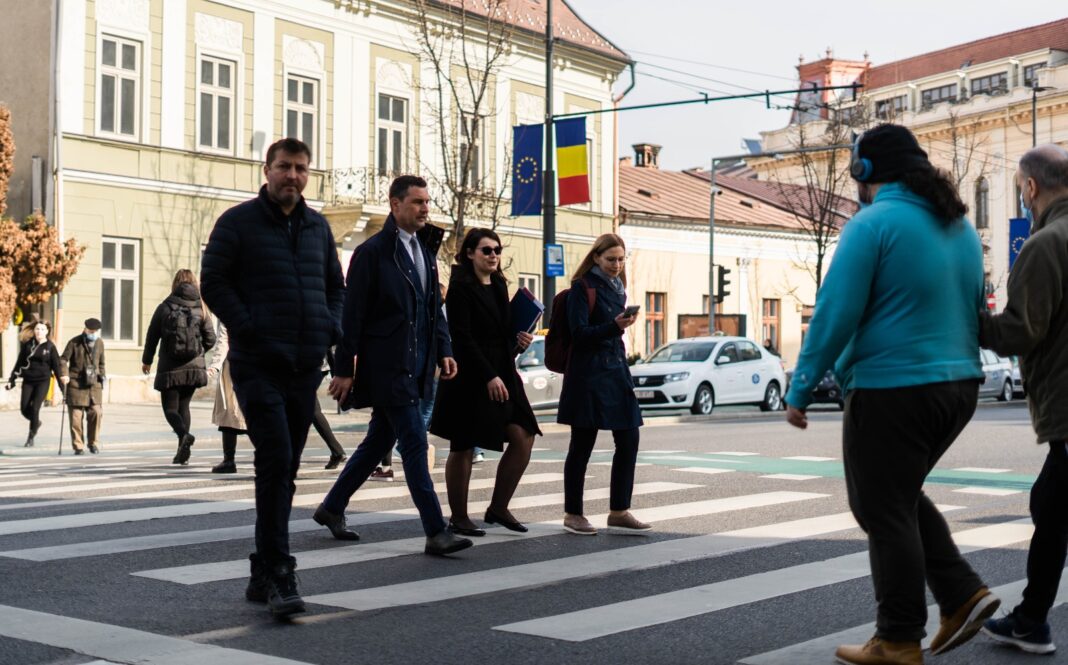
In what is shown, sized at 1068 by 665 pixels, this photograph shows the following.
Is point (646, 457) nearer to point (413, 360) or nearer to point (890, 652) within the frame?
point (413, 360)

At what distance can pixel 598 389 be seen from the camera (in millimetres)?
8727

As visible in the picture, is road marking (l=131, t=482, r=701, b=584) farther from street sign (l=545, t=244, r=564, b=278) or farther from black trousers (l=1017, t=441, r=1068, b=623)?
street sign (l=545, t=244, r=564, b=278)

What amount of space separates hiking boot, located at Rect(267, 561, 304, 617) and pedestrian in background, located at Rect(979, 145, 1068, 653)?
108 inches

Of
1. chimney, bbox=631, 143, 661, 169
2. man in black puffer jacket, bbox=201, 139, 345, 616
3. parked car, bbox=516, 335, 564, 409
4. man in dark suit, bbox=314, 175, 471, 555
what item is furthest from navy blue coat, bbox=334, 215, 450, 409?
chimney, bbox=631, 143, 661, 169

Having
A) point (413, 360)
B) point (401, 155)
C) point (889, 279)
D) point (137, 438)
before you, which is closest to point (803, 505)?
point (413, 360)

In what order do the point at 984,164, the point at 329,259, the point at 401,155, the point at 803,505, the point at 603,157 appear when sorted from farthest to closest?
1. the point at 984,164
2. the point at 603,157
3. the point at 401,155
4. the point at 803,505
5. the point at 329,259

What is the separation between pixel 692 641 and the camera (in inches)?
220

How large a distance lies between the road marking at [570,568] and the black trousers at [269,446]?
0.39 meters

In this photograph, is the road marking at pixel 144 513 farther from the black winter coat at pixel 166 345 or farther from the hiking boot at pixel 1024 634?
the hiking boot at pixel 1024 634

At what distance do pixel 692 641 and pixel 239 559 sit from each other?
2944 mm

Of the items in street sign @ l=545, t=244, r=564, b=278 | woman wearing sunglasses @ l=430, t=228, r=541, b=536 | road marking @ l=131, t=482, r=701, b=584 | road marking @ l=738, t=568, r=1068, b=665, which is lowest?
road marking @ l=738, t=568, r=1068, b=665

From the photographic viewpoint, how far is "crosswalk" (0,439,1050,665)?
225 inches

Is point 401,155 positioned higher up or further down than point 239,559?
higher up

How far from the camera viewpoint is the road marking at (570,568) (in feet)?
21.2
